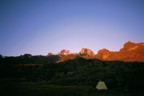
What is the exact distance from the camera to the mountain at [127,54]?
113 m

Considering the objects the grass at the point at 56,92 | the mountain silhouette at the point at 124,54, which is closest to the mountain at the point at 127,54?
the mountain silhouette at the point at 124,54

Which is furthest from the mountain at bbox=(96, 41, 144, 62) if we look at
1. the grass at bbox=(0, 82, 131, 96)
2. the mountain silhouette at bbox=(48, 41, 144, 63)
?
the grass at bbox=(0, 82, 131, 96)

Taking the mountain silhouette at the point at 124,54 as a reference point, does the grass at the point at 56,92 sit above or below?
below

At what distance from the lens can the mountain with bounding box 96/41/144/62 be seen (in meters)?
113

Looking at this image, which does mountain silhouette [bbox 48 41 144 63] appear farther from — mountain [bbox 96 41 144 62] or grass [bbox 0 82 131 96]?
grass [bbox 0 82 131 96]

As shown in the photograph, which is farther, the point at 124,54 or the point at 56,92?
the point at 124,54

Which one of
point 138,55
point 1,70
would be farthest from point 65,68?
point 138,55

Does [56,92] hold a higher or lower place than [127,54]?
lower

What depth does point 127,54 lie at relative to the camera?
385 ft

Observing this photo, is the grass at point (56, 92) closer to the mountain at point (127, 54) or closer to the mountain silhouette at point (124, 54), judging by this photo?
the mountain silhouette at point (124, 54)

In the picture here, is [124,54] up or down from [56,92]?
up

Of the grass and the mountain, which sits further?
the mountain

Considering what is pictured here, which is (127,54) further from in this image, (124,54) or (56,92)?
(56,92)

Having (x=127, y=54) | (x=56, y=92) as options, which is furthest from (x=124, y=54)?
(x=56, y=92)
